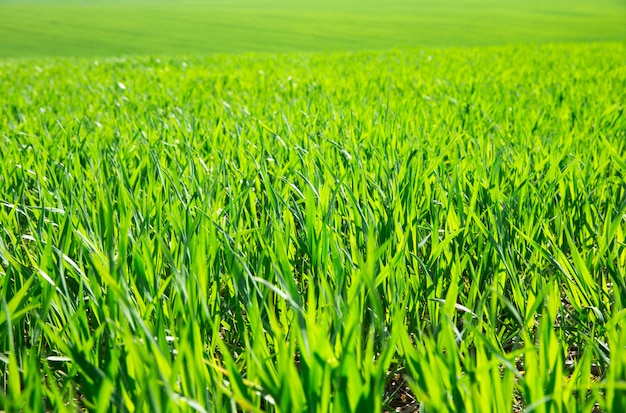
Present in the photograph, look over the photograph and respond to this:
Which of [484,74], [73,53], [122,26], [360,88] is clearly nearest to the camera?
[360,88]

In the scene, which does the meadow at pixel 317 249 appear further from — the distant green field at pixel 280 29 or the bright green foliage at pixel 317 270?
the distant green field at pixel 280 29

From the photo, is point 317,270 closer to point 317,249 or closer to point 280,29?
point 317,249

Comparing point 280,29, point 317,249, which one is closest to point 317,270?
point 317,249

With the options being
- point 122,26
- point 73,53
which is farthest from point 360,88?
point 122,26

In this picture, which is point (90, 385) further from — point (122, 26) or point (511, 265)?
point (122, 26)

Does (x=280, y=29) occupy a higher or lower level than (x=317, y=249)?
lower

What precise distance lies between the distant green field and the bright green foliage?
14920 millimetres

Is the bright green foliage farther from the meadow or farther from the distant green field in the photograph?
the distant green field

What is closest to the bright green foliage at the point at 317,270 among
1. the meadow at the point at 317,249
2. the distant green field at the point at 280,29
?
the meadow at the point at 317,249

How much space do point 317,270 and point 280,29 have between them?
839 inches

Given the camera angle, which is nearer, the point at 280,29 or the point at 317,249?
the point at 317,249

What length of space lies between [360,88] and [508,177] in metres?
3.47

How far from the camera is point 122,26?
22.3 m

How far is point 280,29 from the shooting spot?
Answer: 2167 centimetres
